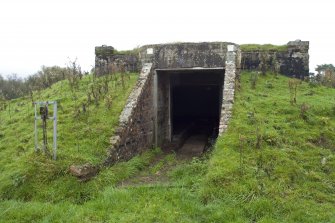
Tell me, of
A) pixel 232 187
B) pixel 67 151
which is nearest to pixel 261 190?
pixel 232 187

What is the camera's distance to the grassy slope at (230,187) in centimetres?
639

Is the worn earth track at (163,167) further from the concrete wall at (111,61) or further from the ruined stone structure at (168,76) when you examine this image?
the concrete wall at (111,61)

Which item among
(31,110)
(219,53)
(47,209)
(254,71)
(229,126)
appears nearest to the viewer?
(47,209)

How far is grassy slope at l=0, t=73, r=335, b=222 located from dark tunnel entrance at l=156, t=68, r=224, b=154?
3.66 meters

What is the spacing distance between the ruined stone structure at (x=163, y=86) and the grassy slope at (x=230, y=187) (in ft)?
2.18

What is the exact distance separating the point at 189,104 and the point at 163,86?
6531 mm

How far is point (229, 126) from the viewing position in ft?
30.9

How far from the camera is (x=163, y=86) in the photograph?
13.1 meters

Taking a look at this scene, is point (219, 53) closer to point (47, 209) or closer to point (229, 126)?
point (229, 126)

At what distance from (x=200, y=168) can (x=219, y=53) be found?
15.3ft

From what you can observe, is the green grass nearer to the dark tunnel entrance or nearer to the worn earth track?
the dark tunnel entrance

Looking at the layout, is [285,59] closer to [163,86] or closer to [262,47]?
[262,47]

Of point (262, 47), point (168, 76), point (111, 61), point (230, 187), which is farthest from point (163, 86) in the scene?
point (230, 187)

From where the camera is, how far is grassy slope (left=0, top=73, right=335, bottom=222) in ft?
21.0
